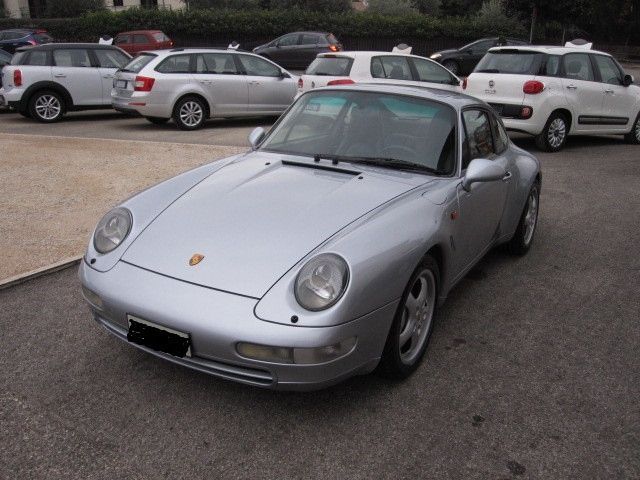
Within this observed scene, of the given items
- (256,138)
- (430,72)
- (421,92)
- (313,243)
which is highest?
(421,92)

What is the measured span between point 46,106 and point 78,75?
89cm

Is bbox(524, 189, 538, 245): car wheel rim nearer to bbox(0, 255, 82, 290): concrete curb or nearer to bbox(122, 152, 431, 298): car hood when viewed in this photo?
bbox(122, 152, 431, 298): car hood

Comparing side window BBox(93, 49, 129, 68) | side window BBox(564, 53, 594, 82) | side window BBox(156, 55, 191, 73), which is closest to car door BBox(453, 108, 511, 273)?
side window BBox(564, 53, 594, 82)

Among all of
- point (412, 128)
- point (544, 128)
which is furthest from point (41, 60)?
point (412, 128)

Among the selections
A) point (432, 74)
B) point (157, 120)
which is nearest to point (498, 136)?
point (432, 74)

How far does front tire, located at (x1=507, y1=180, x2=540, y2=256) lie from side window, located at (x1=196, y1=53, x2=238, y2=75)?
26.7 ft

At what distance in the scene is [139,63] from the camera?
11695 mm

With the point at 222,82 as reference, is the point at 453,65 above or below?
below

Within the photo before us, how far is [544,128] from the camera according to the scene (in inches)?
394

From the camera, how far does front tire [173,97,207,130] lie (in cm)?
1166

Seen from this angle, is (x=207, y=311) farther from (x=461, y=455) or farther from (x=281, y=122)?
(x=281, y=122)

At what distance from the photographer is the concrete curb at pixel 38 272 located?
4374 millimetres

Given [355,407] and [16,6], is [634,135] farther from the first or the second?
[16,6]

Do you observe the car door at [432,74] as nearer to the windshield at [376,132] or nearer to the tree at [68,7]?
the windshield at [376,132]
